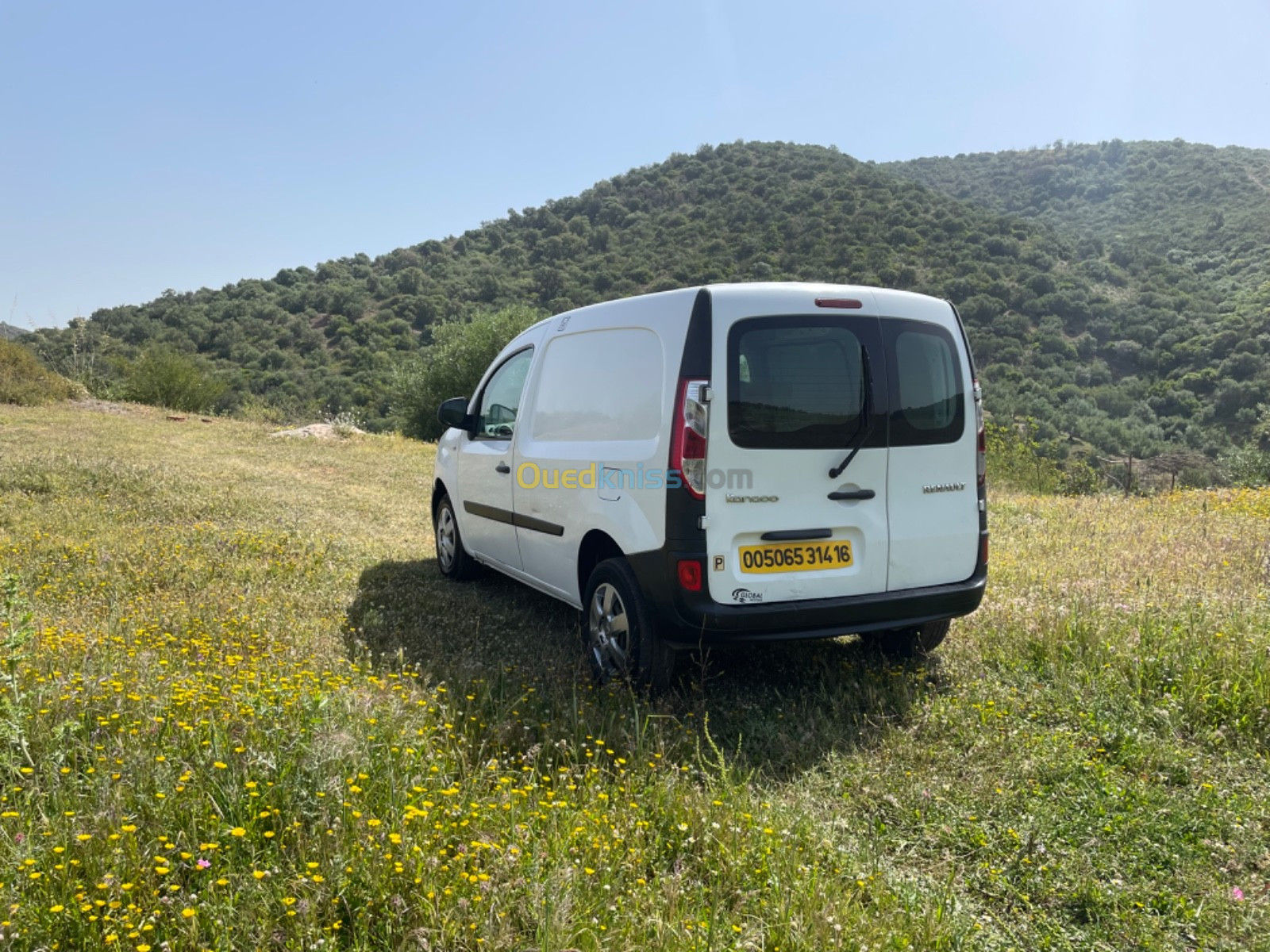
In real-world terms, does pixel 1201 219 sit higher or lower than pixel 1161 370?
higher

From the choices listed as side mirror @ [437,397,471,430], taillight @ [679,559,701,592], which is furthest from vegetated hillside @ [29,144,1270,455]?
taillight @ [679,559,701,592]

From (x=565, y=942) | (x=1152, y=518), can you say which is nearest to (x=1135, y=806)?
(x=565, y=942)

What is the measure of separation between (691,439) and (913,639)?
187cm

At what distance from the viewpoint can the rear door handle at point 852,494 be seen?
381cm

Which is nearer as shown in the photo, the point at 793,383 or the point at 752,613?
the point at 752,613

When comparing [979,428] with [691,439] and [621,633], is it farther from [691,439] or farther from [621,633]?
[621,633]

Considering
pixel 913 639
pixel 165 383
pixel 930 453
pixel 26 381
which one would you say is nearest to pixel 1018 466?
pixel 913 639

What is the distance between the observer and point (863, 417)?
3.88m

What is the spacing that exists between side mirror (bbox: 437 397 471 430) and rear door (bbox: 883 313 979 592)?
327cm

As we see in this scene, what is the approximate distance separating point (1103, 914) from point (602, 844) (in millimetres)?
1464

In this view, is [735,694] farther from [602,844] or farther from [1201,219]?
[1201,219]

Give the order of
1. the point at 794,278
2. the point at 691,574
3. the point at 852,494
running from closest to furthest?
1. the point at 691,574
2. the point at 852,494
3. the point at 794,278

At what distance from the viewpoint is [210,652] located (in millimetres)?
4156

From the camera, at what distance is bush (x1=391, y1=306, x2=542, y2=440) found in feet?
94.9
